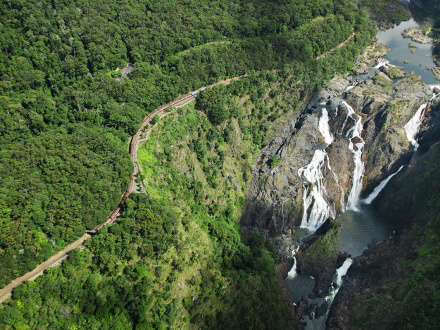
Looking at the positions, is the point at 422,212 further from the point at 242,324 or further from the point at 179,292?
the point at 179,292

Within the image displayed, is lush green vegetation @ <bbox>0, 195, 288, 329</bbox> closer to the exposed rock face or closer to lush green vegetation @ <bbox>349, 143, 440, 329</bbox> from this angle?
the exposed rock face

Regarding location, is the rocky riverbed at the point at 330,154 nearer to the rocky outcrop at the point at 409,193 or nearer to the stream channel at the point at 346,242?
the stream channel at the point at 346,242

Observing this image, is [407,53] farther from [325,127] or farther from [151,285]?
[151,285]

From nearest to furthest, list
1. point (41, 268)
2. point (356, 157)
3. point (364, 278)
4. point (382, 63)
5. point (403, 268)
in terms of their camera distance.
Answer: point (41, 268), point (403, 268), point (364, 278), point (356, 157), point (382, 63)

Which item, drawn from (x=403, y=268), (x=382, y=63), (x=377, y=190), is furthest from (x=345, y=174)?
(x=382, y=63)

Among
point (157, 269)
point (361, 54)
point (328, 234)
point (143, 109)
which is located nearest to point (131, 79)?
point (143, 109)

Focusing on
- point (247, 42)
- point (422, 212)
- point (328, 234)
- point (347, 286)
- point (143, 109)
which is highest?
point (247, 42)
